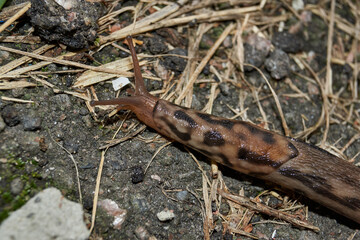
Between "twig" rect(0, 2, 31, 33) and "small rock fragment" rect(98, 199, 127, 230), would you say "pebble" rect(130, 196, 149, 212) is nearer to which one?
"small rock fragment" rect(98, 199, 127, 230)

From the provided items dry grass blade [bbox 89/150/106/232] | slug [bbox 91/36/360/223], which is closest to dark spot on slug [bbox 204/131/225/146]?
slug [bbox 91/36/360/223]

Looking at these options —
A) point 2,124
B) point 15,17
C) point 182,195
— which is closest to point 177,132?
point 182,195

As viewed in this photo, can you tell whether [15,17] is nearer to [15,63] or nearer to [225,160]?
[15,63]

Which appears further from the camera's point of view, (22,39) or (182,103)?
(182,103)

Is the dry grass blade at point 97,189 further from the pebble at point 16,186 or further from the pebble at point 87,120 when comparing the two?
→ the pebble at point 16,186

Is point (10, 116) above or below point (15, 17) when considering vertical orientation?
below

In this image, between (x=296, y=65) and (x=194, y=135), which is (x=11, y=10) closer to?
(x=194, y=135)
